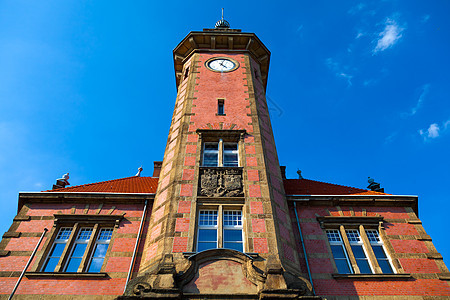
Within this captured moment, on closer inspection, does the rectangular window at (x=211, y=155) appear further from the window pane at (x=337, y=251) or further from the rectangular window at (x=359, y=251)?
the window pane at (x=337, y=251)

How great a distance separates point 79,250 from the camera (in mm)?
13195

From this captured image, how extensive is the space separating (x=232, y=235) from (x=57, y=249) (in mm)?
7035

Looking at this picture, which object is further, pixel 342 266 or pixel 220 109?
pixel 220 109

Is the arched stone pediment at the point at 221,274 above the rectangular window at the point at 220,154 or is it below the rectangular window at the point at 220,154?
below

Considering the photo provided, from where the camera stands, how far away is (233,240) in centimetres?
1188

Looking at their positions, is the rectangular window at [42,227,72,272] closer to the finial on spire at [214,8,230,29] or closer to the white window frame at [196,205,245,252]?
the white window frame at [196,205,245,252]

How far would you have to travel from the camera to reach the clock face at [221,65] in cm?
2155

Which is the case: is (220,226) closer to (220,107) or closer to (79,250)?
(79,250)

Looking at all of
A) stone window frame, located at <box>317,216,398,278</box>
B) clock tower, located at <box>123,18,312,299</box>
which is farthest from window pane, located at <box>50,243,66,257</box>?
stone window frame, located at <box>317,216,398,278</box>

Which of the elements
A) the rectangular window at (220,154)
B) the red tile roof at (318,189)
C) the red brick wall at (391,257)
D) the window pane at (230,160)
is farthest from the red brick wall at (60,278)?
the red tile roof at (318,189)

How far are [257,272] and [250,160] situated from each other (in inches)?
226

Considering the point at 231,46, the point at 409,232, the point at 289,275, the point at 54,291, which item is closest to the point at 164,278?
the point at 289,275

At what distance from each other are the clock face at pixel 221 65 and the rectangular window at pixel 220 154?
725 cm

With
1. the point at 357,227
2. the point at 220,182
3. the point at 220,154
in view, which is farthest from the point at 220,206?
the point at 357,227
